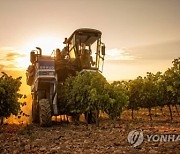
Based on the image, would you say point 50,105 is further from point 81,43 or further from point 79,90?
point 81,43

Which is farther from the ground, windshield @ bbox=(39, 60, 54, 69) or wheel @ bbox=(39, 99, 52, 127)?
windshield @ bbox=(39, 60, 54, 69)

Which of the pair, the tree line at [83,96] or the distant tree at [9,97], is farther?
the distant tree at [9,97]

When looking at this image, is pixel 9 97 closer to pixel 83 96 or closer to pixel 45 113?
pixel 45 113

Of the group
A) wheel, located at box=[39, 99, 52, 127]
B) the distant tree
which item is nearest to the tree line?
the distant tree

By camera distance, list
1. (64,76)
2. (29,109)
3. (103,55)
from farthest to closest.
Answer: (29,109), (64,76), (103,55)

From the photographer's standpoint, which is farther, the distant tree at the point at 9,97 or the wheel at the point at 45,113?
the distant tree at the point at 9,97

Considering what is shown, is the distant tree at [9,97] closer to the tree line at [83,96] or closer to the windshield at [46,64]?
the tree line at [83,96]

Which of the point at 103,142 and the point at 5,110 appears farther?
the point at 5,110

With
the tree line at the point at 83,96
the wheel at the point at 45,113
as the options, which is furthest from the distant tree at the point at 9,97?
the wheel at the point at 45,113

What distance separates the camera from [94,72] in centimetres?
1902

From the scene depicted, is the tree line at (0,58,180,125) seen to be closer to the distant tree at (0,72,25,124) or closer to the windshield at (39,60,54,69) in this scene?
the distant tree at (0,72,25,124)

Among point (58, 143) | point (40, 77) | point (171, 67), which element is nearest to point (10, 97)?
point (40, 77)

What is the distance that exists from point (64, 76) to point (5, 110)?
15.9 ft

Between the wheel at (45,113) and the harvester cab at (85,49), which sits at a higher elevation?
the harvester cab at (85,49)
